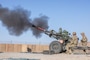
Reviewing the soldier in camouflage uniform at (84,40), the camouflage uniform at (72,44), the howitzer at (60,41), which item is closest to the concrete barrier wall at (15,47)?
the howitzer at (60,41)

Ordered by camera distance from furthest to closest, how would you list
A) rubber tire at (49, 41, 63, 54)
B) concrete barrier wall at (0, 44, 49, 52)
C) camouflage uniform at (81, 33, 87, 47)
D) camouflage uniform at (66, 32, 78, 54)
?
1. concrete barrier wall at (0, 44, 49, 52)
2. camouflage uniform at (81, 33, 87, 47)
3. rubber tire at (49, 41, 63, 54)
4. camouflage uniform at (66, 32, 78, 54)

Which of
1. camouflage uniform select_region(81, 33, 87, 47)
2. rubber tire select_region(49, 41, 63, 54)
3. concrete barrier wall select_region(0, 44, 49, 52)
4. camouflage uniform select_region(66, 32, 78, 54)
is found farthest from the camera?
concrete barrier wall select_region(0, 44, 49, 52)

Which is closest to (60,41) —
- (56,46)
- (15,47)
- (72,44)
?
(56,46)

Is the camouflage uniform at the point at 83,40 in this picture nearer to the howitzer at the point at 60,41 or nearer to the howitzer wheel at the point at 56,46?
the howitzer at the point at 60,41

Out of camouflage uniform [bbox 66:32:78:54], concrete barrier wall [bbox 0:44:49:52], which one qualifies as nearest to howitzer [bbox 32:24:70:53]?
camouflage uniform [bbox 66:32:78:54]

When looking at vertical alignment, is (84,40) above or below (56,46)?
above

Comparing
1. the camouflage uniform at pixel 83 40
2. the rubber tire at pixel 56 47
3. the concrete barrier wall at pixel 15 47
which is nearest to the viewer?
the rubber tire at pixel 56 47

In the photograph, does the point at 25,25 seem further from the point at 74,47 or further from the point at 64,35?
the point at 74,47

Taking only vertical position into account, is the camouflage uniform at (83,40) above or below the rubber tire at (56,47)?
above

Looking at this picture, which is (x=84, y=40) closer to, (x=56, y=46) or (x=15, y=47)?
(x=56, y=46)

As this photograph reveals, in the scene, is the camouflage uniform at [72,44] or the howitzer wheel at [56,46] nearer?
the camouflage uniform at [72,44]

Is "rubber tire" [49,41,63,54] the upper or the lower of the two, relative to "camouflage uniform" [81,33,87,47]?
lower

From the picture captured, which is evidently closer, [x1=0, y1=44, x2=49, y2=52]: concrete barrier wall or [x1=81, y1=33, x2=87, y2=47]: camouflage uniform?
[x1=81, y1=33, x2=87, y2=47]: camouflage uniform

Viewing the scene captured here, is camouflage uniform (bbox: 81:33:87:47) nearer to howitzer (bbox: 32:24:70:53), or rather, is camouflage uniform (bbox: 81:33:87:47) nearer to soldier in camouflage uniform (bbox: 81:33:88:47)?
soldier in camouflage uniform (bbox: 81:33:88:47)
